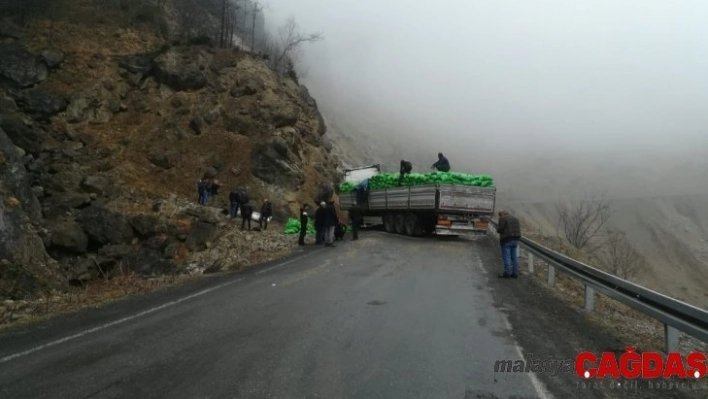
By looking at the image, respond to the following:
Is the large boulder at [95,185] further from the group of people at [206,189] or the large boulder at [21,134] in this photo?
the group of people at [206,189]

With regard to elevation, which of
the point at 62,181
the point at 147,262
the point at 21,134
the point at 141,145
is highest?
the point at 141,145

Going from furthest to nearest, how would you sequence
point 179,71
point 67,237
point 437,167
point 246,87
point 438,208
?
point 246,87, point 179,71, point 437,167, point 67,237, point 438,208

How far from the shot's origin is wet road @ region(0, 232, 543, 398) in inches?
190

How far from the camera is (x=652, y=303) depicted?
6719mm

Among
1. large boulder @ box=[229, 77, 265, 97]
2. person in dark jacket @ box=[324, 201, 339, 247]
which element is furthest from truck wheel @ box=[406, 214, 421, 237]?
large boulder @ box=[229, 77, 265, 97]

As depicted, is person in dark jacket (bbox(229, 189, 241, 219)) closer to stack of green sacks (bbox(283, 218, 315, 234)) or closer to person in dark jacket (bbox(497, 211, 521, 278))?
stack of green sacks (bbox(283, 218, 315, 234))

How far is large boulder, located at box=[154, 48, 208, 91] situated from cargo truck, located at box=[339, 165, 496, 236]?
57.7ft

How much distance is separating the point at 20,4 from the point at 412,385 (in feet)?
121

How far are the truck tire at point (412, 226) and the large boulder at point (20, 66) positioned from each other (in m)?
23.3

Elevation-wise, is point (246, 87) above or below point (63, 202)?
above

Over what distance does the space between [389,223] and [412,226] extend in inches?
82.3

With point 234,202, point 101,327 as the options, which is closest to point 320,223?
point 234,202

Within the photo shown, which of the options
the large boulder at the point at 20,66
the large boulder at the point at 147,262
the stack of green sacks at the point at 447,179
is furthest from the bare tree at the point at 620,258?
the large boulder at the point at 20,66

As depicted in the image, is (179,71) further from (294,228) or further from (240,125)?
(294,228)
